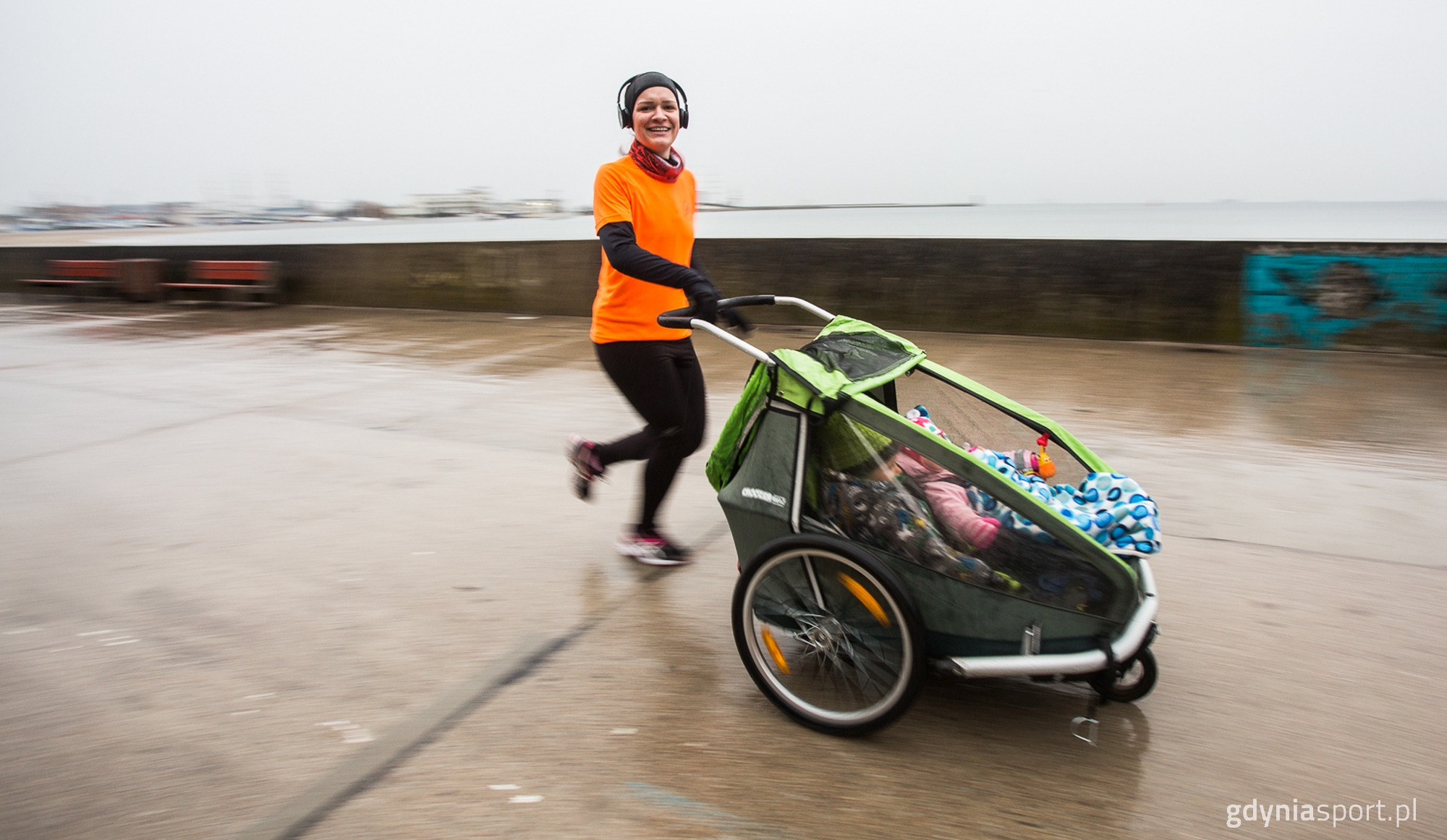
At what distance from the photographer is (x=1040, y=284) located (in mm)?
8297

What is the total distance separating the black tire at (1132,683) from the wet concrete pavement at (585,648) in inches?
1.8

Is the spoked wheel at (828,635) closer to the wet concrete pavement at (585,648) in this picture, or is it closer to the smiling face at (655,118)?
the wet concrete pavement at (585,648)

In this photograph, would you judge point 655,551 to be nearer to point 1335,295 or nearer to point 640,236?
point 640,236

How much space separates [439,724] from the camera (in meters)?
2.52

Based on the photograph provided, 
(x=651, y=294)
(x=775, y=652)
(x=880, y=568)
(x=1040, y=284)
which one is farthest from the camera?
(x=1040, y=284)

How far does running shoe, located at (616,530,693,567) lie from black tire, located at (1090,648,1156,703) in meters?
1.66

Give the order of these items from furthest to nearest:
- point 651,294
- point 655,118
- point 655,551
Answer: point 655,551 < point 651,294 < point 655,118

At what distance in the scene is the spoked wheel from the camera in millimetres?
2277

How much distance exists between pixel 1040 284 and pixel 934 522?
6640 mm

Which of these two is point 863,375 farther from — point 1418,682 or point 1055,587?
point 1418,682

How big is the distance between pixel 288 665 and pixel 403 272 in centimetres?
986

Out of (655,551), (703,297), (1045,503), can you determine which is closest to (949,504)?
(1045,503)

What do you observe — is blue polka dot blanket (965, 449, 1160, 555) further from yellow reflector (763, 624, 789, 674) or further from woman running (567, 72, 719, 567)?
woman running (567, 72, 719, 567)

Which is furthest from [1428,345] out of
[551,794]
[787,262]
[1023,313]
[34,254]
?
[34,254]
